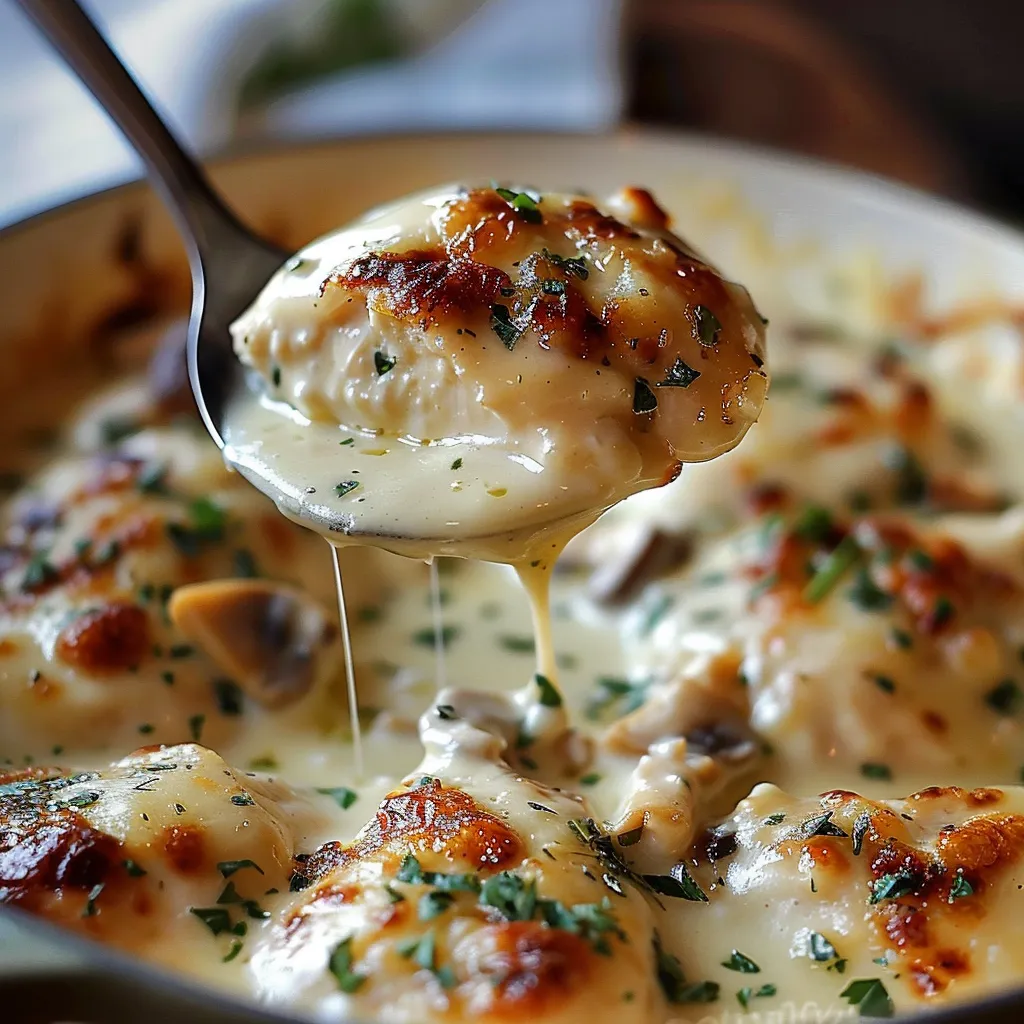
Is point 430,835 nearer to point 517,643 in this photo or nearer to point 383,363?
point 383,363

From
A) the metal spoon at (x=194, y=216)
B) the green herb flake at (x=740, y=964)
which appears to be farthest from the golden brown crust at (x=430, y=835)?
the metal spoon at (x=194, y=216)

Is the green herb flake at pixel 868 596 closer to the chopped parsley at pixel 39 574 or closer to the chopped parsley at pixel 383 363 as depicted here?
the chopped parsley at pixel 383 363

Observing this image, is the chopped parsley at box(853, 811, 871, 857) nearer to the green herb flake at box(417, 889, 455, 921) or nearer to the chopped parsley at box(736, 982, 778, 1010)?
the chopped parsley at box(736, 982, 778, 1010)

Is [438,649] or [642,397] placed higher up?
[642,397]

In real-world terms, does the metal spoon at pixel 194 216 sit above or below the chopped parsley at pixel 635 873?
above

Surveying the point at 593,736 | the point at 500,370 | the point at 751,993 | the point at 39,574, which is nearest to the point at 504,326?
the point at 500,370
